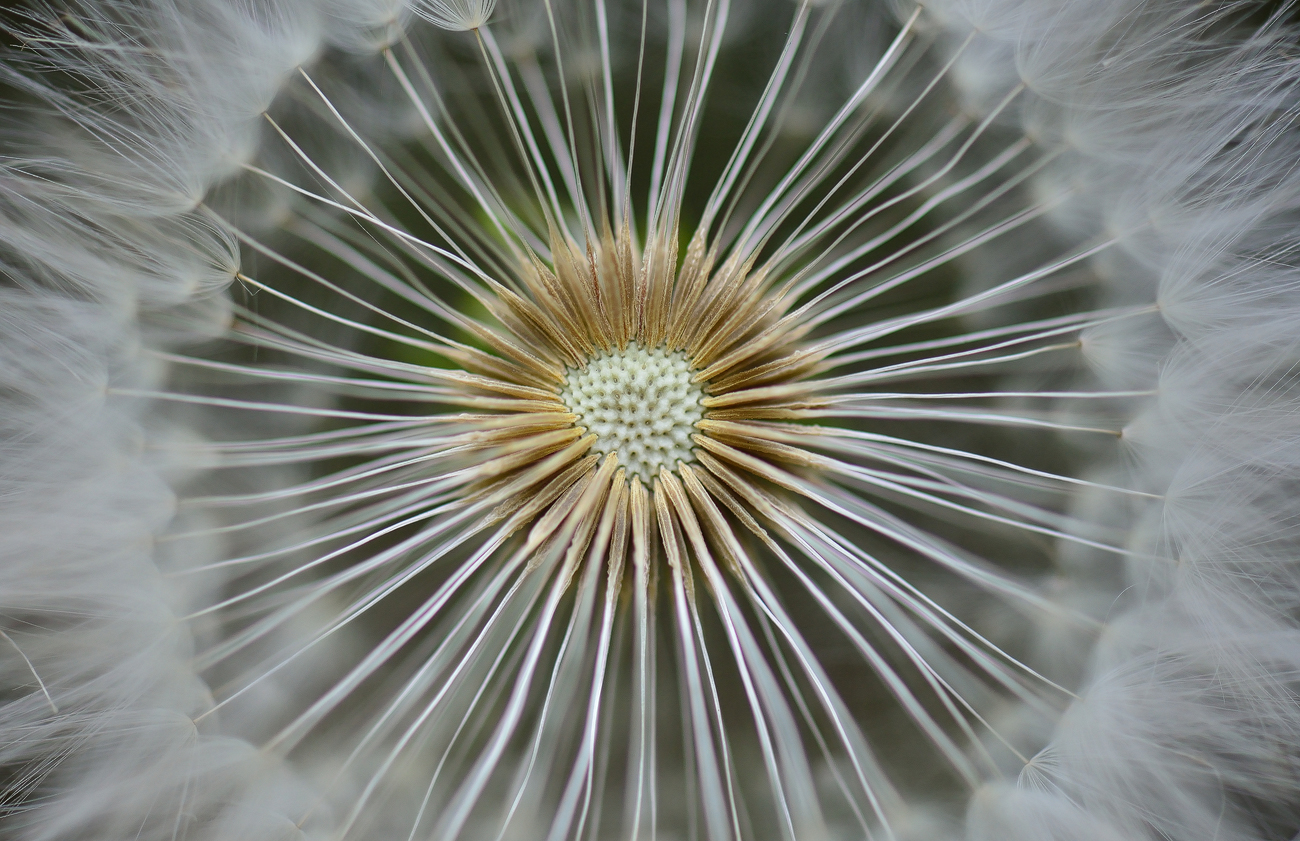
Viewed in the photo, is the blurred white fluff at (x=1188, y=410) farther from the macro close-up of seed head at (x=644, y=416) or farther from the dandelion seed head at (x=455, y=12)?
the dandelion seed head at (x=455, y=12)

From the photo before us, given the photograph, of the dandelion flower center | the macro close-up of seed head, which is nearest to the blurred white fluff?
the macro close-up of seed head

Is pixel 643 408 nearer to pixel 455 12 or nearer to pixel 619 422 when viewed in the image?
pixel 619 422

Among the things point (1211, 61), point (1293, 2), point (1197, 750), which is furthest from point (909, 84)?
point (1197, 750)

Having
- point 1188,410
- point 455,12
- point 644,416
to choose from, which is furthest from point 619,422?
point 1188,410

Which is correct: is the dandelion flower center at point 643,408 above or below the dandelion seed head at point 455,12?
below

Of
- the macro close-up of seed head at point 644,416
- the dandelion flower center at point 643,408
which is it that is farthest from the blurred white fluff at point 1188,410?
the dandelion flower center at point 643,408

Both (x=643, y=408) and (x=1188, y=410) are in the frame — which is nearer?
(x=1188, y=410)

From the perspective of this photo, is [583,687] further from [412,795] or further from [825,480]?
[825,480]
